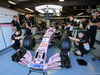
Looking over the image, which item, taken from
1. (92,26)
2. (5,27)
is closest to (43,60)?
(92,26)

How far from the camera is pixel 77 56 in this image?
7.78ft

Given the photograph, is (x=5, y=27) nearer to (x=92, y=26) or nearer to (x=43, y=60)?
(x=43, y=60)

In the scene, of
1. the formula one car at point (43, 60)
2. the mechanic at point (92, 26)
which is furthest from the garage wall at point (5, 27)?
the mechanic at point (92, 26)

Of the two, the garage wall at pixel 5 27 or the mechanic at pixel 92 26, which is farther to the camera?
the garage wall at pixel 5 27

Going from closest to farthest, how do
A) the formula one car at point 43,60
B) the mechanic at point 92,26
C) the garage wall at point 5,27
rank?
the formula one car at point 43,60 → the mechanic at point 92,26 → the garage wall at point 5,27

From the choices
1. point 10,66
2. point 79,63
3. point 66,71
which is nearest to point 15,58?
point 10,66

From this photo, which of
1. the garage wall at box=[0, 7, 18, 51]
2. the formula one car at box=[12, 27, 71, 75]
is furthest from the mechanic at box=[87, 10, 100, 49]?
Result: the garage wall at box=[0, 7, 18, 51]

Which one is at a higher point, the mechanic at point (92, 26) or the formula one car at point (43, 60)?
the mechanic at point (92, 26)

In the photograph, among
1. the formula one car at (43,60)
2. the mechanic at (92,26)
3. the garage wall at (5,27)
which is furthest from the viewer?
the garage wall at (5,27)

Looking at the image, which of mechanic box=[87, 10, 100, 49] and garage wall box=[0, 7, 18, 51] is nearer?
mechanic box=[87, 10, 100, 49]

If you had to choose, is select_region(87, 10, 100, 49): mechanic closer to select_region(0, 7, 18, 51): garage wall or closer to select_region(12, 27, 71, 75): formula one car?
select_region(12, 27, 71, 75): formula one car

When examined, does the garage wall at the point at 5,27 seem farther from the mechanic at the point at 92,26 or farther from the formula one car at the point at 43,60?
the mechanic at the point at 92,26

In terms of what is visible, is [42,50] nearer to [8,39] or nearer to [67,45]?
[67,45]

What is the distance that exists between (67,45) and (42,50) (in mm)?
721
